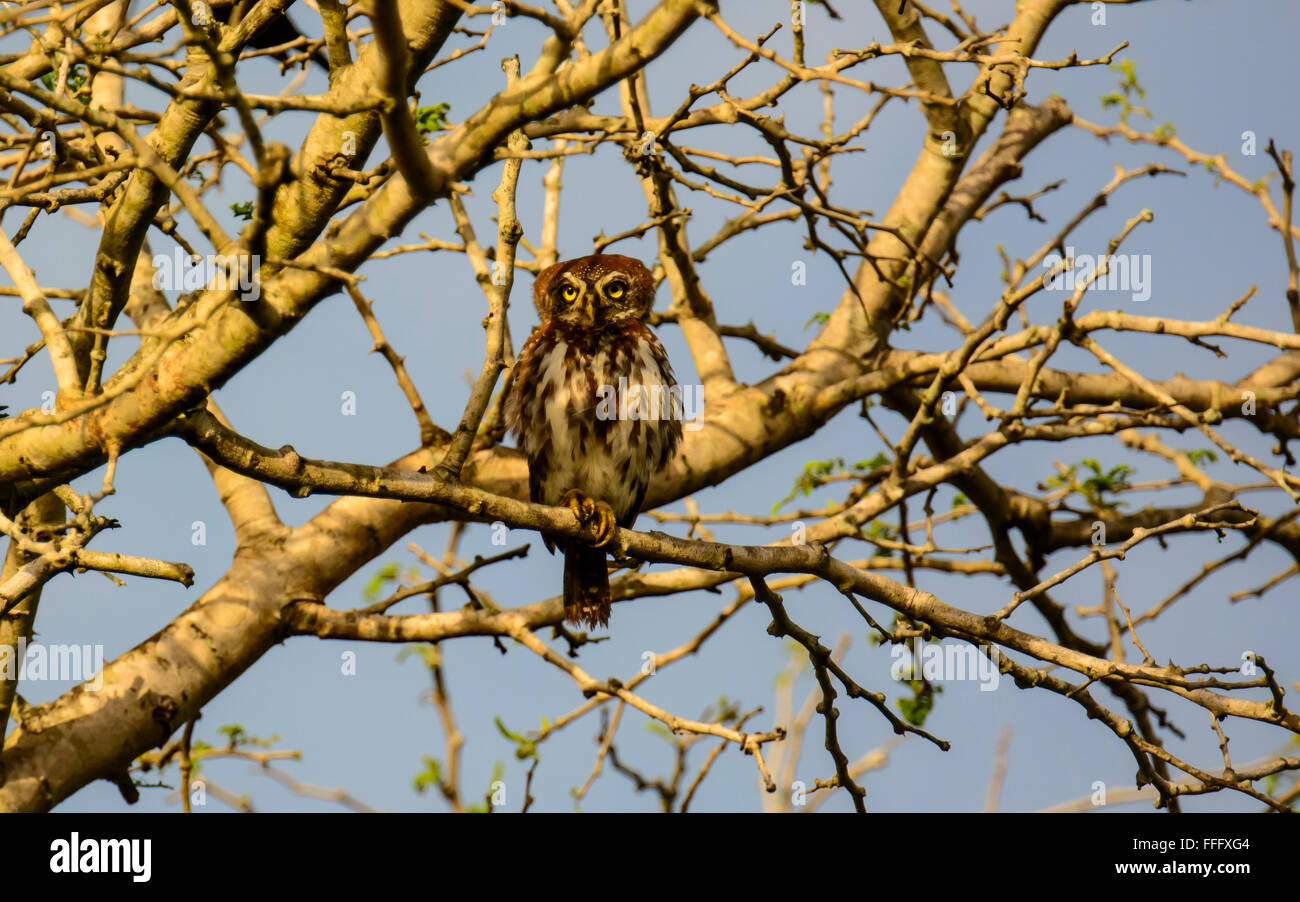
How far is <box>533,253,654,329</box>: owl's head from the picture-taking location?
6.38 meters

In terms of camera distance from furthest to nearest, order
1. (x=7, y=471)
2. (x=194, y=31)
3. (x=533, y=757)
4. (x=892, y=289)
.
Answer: (x=892, y=289) < (x=533, y=757) < (x=7, y=471) < (x=194, y=31)

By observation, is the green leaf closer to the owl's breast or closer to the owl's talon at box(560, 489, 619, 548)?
the owl's breast

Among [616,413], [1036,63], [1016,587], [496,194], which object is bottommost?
[1016,587]

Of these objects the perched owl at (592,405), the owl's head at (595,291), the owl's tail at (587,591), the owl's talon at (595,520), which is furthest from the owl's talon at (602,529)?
the owl's head at (595,291)

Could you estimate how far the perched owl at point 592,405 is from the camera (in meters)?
6.10

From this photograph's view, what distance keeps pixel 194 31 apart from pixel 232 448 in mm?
1184

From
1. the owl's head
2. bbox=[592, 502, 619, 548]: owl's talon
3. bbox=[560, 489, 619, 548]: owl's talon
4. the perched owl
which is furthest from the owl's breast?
bbox=[592, 502, 619, 548]: owl's talon

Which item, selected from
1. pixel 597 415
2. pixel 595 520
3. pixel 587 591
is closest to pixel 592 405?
pixel 597 415

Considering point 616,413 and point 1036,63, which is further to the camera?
point 616,413

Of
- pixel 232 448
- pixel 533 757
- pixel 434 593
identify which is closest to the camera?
pixel 232 448

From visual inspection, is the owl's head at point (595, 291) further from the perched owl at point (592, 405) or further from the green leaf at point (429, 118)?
the green leaf at point (429, 118)
